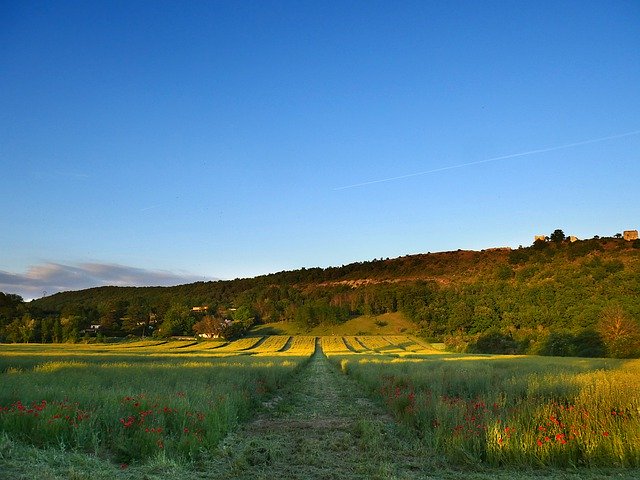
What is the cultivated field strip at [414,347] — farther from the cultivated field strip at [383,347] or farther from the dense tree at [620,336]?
the dense tree at [620,336]

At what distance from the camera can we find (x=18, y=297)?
111m

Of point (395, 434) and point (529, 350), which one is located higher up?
point (395, 434)

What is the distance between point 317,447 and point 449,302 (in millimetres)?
105973

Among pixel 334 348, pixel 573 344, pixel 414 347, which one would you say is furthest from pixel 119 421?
pixel 414 347

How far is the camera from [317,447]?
9789 mm

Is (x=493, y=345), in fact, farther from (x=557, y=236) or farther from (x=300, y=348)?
(x=557, y=236)

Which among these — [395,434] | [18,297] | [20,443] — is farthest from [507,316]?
[18,297]

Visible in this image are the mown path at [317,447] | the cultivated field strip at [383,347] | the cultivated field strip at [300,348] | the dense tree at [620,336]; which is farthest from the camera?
the cultivated field strip at [383,347]

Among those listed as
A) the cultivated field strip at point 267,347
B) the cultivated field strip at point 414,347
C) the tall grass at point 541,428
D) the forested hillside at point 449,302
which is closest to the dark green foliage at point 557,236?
the forested hillside at point 449,302

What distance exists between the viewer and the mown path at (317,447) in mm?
8062

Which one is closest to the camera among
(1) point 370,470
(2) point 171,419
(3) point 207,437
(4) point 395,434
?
(1) point 370,470

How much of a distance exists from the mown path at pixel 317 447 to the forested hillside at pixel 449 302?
53.2 metres

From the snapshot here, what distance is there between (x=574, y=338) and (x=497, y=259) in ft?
237

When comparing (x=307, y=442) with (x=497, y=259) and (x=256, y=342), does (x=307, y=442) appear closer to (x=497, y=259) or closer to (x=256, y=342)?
(x=256, y=342)
